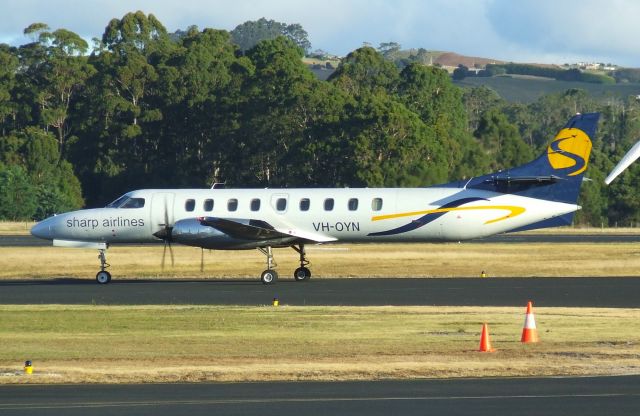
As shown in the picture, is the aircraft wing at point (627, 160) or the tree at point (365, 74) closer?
the aircraft wing at point (627, 160)

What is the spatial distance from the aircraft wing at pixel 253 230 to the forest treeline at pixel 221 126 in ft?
105

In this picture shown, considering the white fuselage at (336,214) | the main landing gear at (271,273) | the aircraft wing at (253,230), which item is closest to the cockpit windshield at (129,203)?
the white fuselage at (336,214)

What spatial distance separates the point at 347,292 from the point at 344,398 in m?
17.7

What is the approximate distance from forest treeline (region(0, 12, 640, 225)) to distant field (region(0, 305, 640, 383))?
4226 cm

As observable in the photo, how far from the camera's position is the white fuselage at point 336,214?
3712cm

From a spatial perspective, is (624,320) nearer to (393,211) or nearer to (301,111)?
(393,211)

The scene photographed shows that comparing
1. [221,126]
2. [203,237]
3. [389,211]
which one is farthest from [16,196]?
[389,211]

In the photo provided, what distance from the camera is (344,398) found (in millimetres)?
16000

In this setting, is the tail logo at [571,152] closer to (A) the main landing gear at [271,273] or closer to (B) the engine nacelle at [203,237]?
(A) the main landing gear at [271,273]

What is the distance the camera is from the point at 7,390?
17016mm

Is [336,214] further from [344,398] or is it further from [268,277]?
[344,398]

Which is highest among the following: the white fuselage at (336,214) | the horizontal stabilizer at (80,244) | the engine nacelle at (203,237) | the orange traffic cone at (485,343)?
the white fuselage at (336,214)

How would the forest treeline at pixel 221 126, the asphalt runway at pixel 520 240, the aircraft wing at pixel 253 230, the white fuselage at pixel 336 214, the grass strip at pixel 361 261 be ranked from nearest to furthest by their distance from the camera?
1. the aircraft wing at pixel 253 230
2. the white fuselage at pixel 336 214
3. the grass strip at pixel 361 261
4. the asphalt runway at pixel 520 240
5. the forest treeline at pixel 221 126

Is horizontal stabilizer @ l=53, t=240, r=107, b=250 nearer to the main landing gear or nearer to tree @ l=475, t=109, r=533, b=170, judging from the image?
the main landing gear
